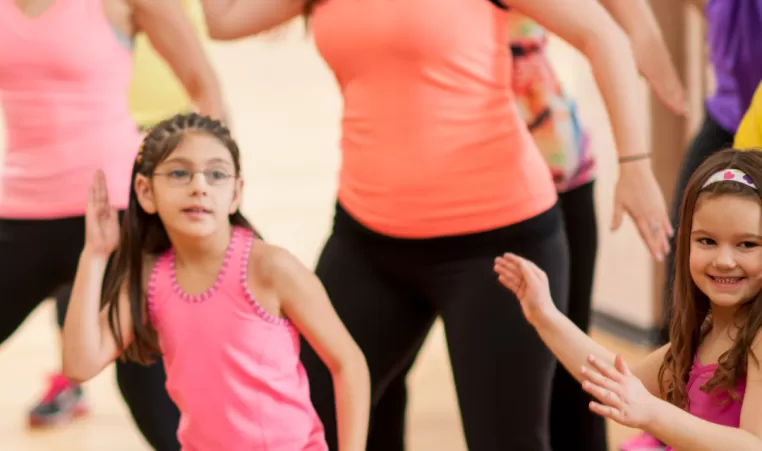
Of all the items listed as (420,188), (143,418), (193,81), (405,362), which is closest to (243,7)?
(193,81)

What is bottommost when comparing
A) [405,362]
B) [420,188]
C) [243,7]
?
[405,362]

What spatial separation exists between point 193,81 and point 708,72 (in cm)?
198

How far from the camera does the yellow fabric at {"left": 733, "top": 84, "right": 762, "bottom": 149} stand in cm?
172

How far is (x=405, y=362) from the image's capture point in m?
1.97

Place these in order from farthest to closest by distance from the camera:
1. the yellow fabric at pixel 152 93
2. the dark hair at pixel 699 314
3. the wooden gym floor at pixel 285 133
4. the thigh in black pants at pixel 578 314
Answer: the wooden gym floor at pixel 285 133, the yellow fabric at pixel 152 93, the thigh in black pants at pixel 578 314, the dark hair at pixel 699 314

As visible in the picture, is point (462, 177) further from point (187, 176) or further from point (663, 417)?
point (663, 417)

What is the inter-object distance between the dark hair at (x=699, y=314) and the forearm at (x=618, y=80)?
0.18 metres

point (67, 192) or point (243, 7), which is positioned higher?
point (243, 7)

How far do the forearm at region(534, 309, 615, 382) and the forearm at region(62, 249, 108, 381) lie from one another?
0.68 m

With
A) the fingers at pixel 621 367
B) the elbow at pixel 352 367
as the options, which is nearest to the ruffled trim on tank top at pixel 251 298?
the elbow at pixel 352 367

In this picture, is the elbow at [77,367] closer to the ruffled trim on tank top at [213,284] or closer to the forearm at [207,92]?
the ruffled trim on tank top at [213,284]

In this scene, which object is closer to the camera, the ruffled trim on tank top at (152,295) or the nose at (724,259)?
the nose at (724,259)

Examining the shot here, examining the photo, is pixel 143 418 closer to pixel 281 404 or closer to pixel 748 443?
pixel 281 404

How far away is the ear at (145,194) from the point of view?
70.7 inches
